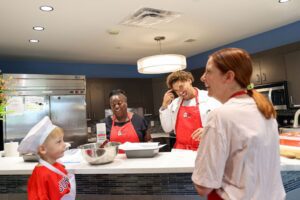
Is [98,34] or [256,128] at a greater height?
[98,34]

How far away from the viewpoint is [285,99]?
371 cm

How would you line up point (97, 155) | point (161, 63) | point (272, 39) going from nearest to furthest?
point (97, 155) < point (161, 63) < point (272, 39)

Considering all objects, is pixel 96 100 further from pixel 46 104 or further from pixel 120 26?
pixel 120 26

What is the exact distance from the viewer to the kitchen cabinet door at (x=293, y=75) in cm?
358

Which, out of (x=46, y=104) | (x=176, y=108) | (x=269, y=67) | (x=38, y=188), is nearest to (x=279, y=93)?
(x=269, y=67)

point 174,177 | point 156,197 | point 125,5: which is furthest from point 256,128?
point 125,5

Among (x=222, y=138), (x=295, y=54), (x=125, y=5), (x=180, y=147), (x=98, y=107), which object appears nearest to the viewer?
(x=222, y=138)

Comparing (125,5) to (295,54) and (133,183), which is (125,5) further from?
(295,54)

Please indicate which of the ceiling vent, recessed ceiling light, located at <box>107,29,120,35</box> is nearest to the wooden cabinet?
recessed ceiling light, located at <box>107,29,120,35</box>

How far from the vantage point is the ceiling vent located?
10.0ft

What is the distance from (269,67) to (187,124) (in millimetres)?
2125

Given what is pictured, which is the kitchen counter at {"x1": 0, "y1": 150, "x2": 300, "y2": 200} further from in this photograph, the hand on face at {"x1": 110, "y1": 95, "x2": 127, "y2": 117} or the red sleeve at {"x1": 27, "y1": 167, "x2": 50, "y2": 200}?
the hand on face at {"x1": 110, "y1": 95, "x2": 127, "y2": 117}

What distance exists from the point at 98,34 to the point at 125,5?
39.9 inches

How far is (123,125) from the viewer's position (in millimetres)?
2779
